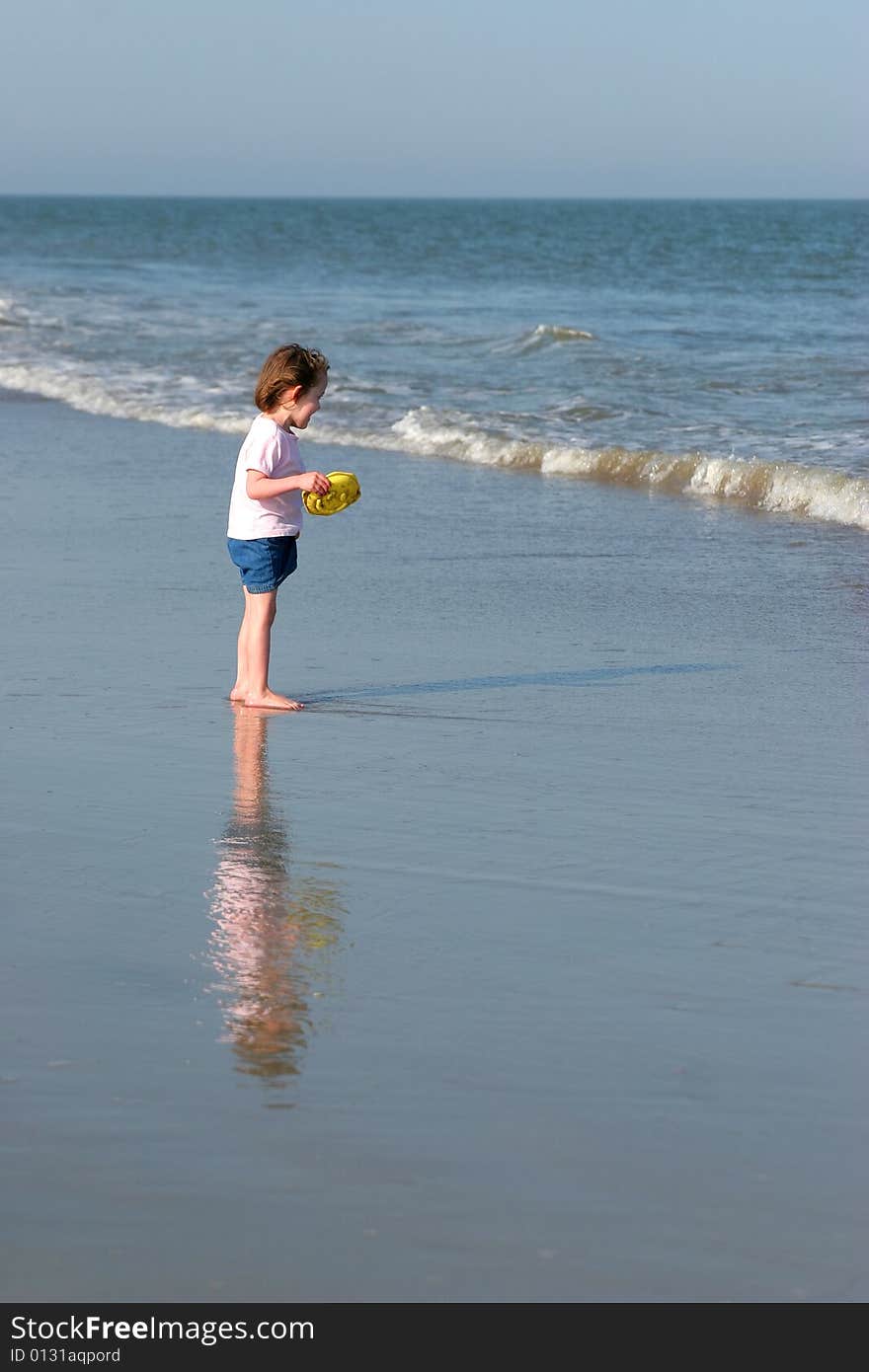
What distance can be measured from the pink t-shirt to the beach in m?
0.56

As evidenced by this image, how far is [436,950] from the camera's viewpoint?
3.69 metres

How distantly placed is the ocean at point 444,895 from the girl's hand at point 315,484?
2.43 ft

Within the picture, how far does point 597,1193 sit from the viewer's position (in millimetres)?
2738

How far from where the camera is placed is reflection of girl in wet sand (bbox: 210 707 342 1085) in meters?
3.26

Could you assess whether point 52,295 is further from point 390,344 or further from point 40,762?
point 40,762

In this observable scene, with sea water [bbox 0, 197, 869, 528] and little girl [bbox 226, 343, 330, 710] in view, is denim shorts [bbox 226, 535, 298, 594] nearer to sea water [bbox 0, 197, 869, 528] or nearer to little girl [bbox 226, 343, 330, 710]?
little girl [bbox 226, 343, 330, 710]

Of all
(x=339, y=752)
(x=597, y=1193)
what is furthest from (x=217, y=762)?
(x=597, y=1193)

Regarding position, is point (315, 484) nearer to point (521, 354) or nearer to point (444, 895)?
point (444, 895)

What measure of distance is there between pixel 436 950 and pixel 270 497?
2749 mm

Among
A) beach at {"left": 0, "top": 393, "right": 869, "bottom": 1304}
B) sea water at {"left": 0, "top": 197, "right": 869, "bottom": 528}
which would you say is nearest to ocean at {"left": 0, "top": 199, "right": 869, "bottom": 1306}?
beach at {"left": 0, "top": 393, "right": 869, "bottom": 1304}

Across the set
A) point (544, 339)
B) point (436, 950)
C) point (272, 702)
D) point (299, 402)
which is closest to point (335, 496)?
point (299, 402)

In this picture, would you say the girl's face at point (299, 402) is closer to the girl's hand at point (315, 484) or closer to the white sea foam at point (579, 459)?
the girl's hand at point (315, 484)

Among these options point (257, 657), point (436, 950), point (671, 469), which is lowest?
point (436, 950)

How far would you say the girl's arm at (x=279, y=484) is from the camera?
5.78 meters
